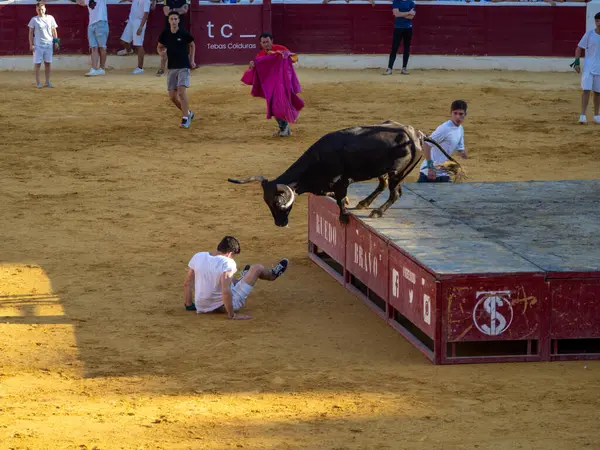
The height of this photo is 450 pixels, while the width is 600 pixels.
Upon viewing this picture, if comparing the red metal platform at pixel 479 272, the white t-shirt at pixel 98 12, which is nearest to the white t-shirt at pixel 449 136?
the red metal platform at pixel 479 272

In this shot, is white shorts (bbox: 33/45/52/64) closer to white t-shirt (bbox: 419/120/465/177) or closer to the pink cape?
the pink cape

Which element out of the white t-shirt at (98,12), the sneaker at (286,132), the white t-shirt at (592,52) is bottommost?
the sneaker at (286,132)

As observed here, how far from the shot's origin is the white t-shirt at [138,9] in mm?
23766

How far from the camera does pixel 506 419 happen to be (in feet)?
22.9

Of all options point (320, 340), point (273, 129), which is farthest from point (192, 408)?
point (273, 129)

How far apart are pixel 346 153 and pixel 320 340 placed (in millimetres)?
1565

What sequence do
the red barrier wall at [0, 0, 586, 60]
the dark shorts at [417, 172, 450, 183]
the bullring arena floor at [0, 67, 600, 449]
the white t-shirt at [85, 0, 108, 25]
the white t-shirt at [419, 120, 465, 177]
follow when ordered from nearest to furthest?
the bullring arena floor at [0, 67, 600, 449], the white t-shirt at [419, 120, 465, 177], the dark shorts at [417, 172, 450, 183], the white t-shirt at [85, 0, 108, 25], the red barrier wall at [0, 0, 586, 60]

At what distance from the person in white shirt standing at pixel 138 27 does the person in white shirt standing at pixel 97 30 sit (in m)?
0.59

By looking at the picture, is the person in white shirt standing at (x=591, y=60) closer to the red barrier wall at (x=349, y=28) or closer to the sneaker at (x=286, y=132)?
the sneaker at (x=286, y=132)

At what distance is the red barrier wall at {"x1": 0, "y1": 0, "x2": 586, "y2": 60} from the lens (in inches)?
963

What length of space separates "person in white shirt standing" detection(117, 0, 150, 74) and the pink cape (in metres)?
7.09

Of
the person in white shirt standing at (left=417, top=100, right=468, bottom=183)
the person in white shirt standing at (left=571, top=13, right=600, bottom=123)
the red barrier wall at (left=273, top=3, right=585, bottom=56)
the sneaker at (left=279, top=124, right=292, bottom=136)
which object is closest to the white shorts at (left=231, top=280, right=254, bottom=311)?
the person in white shirt standing at (left=417, top=100, right=468, bottom=183)

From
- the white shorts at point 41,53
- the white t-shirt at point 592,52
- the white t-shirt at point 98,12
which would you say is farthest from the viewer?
the white t-shirt at point 98,12

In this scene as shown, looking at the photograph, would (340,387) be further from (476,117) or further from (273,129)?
(476,117)
